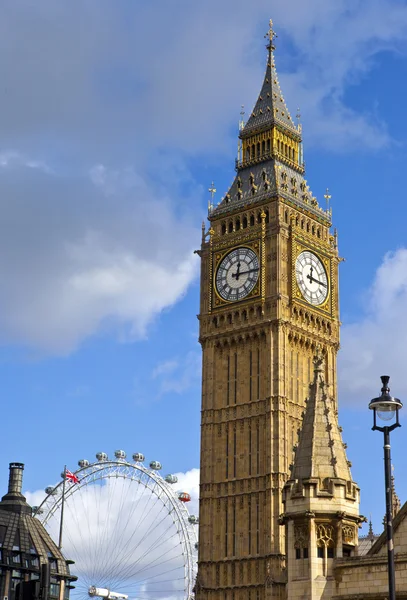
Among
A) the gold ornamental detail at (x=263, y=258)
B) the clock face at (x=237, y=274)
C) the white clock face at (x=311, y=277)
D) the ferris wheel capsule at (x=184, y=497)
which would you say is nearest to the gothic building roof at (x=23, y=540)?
the ferris wheel capsule at (x=184, y=497)

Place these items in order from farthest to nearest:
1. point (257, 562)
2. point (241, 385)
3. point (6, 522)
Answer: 1. point (6, 522)
2. point (241, 385)
3. point (257, 562)

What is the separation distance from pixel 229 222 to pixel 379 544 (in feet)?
276

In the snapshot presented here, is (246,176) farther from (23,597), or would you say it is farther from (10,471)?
(23,597)

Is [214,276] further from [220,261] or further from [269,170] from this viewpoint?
[269,170]

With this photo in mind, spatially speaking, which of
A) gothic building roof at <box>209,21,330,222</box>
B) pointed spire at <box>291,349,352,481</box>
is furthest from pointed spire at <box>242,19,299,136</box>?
pointed spire at <box>291,349,352,481</box>

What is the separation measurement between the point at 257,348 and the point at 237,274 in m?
8.36

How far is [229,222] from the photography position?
125125 millimetres

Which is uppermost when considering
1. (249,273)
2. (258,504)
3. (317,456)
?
(249,273)

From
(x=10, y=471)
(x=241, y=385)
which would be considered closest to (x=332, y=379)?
(x=241, y=385)

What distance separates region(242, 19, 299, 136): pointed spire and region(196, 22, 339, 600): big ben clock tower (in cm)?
55

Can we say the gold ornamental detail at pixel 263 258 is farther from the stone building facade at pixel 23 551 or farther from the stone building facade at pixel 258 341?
the stone building facade at pixel 23 551

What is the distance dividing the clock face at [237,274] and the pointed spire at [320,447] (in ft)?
242

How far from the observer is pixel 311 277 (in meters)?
122

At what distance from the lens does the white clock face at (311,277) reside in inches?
4754
